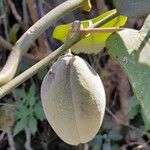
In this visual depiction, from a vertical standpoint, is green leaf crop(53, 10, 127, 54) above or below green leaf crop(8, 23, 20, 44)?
above

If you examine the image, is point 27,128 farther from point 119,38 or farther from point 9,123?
point 119,38

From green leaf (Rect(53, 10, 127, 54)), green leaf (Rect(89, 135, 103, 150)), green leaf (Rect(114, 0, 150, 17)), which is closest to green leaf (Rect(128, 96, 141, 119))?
green leaf (Rect(89, 135, 103, 150))

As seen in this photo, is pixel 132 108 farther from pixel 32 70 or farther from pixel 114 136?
pixel 32 70

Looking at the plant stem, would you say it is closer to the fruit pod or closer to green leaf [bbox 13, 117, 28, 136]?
the fruit pod

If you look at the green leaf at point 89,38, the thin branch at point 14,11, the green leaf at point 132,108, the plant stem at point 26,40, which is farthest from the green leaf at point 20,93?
the plant stem at point 26,40

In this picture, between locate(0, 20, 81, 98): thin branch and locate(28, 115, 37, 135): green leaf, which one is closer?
locate(0, 20, 81, 98): thin branch

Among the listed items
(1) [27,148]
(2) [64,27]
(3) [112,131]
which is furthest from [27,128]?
(2) [64,27]

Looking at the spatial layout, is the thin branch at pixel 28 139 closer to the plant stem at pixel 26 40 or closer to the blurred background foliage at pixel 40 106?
the blurred background foliage at pixel 40 106
